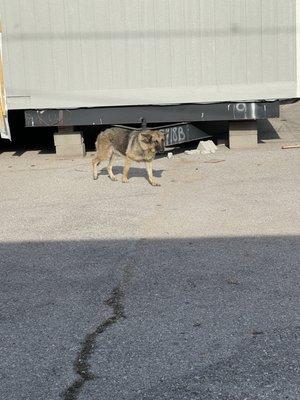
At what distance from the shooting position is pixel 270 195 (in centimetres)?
863

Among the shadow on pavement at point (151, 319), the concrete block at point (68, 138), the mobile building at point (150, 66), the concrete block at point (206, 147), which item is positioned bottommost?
the concrete block at point (206, 147)

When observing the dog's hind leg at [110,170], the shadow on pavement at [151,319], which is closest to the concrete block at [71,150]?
the dog's hind leg at [110,170]

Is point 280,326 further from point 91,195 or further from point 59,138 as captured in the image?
point 59,138

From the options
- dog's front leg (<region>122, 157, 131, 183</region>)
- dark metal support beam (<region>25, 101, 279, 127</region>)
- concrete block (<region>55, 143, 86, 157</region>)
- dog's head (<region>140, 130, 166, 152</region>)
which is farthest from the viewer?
concrete block (<region>55, 143, 86, 157</region>)

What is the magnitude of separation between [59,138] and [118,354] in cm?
924

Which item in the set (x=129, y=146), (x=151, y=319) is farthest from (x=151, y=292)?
(x=129, y=146)

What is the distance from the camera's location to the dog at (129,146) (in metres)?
9.53

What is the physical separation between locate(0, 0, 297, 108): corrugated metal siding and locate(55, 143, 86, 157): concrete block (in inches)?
35.6

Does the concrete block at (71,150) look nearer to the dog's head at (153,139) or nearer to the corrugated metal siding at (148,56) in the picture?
the corrugated metal siding at (148,56)

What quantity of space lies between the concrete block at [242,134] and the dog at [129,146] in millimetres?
3275

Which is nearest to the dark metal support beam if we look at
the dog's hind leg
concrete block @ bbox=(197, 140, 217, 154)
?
concrete block @ bbox=(197, 140, 217, 154)

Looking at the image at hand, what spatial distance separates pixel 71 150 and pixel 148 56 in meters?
2.43

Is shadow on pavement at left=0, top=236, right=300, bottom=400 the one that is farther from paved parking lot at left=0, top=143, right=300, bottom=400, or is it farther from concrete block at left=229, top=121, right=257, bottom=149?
concrete block at left=229, top=121, right=257, bottom=149

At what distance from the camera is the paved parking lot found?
3.68 meters
